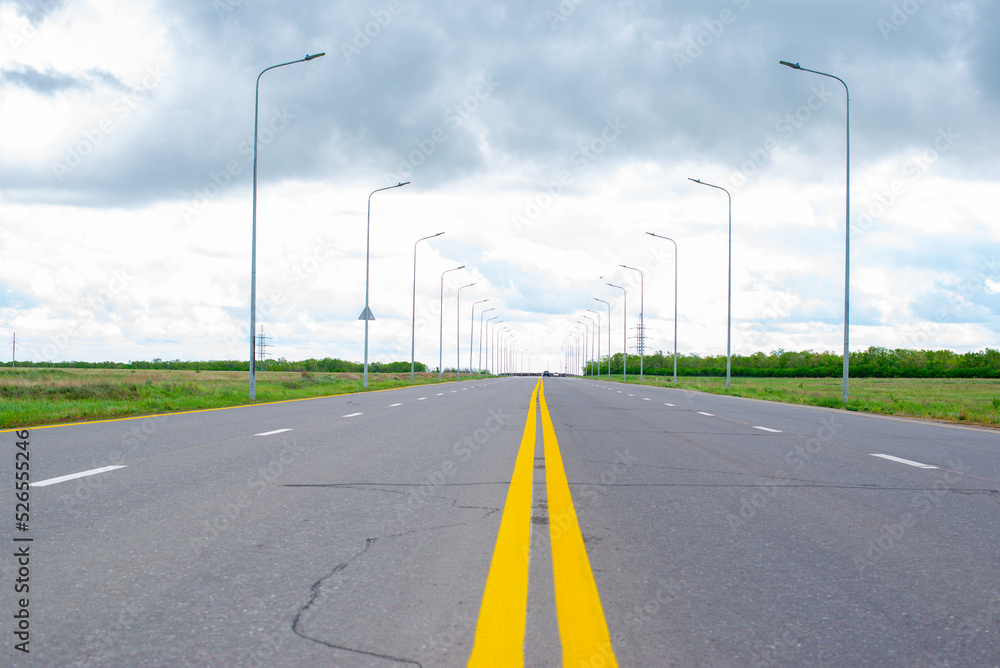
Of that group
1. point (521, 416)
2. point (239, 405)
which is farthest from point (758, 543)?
point (239, 405)

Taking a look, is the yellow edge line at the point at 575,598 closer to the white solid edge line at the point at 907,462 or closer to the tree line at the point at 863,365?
the white solid edge line at the point at 907,462

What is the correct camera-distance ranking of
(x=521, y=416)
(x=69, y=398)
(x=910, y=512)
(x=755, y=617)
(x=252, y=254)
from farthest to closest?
(x=252, y=254) → (x=69, y=398) → (x=521, y=416) → (x=910, y=512) → (x=755, y=617)

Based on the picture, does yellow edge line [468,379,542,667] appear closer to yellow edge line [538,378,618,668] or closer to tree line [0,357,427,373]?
yellow edge line [538,378,618,668]

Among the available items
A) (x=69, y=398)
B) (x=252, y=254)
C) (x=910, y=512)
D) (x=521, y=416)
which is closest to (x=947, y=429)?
(x=521, y=416)

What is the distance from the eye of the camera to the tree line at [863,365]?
428 ft

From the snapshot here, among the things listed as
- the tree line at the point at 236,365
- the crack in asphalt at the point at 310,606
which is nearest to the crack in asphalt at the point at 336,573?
the crack in asphalt at the point at 310,606

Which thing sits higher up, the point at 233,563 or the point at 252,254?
the point at 252,254

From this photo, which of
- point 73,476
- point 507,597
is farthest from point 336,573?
point 73,476

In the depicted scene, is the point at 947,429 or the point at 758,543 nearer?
the point at 758,543

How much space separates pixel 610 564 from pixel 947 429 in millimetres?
16090

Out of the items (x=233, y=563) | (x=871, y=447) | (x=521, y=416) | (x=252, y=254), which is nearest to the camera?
(x=233, y=563)

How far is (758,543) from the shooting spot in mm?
5438

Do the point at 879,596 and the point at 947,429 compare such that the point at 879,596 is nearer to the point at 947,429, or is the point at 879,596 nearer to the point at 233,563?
the point at 233,563

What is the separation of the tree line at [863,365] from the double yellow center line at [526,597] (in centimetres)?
13410
